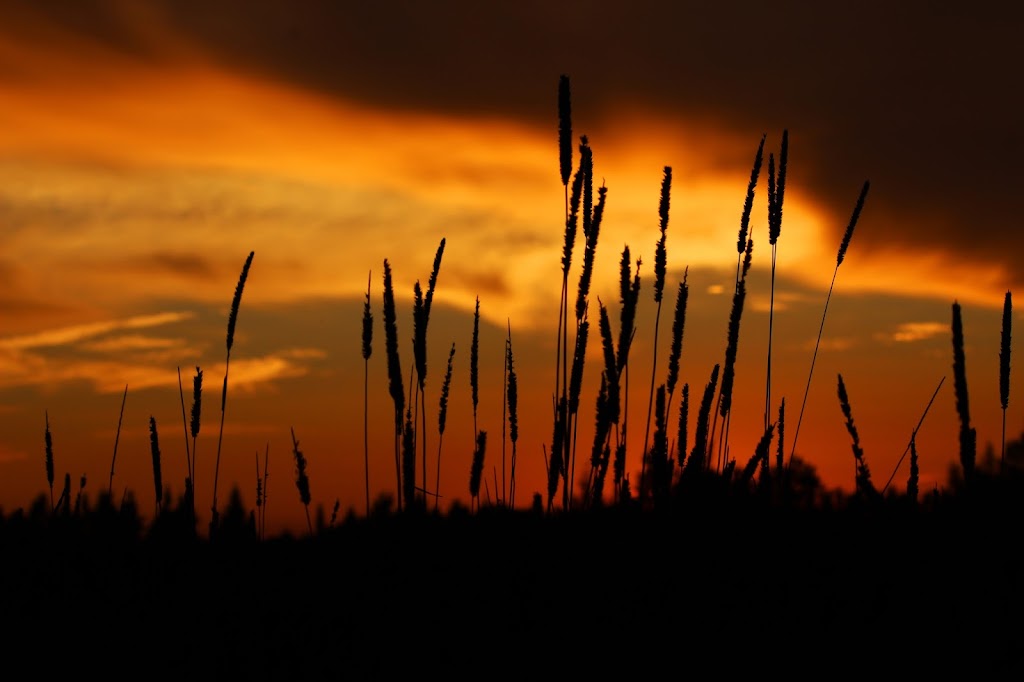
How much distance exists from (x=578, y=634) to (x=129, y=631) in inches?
36.9

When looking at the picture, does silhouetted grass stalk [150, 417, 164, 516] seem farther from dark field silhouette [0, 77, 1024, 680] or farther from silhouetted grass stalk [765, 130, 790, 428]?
silhouetted grass stalk [765, 130, 790, 428]

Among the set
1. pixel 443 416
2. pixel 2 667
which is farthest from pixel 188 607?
pixel 443 416

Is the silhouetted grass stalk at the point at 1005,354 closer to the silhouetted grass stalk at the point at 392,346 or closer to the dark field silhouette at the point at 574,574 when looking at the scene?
the dark field silhouette at the point at 574,574

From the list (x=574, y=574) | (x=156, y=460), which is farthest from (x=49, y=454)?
(x=574, y=574)

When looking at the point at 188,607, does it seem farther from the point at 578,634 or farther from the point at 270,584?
the point at 578,634

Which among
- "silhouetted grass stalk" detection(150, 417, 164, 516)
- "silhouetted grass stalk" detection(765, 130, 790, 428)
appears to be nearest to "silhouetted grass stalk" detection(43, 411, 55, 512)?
"silhouetted grass stalk" detection(150, 417, 164, 516)

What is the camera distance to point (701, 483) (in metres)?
2.78

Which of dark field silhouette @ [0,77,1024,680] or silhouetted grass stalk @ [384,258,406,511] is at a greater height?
silhouetted grass stalk @ [384,258,406,511]

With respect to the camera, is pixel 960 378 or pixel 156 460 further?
pixel 156 460

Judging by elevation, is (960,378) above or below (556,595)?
above

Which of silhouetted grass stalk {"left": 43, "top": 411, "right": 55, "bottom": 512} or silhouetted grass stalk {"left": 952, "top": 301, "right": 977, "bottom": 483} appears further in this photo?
silhouetted grass stalk {"left": 43, "top": 411, "right": 55, "bottom": 512}

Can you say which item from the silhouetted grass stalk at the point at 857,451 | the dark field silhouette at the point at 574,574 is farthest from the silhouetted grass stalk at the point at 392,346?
the silhouetted grass stalk at the point at 857,451

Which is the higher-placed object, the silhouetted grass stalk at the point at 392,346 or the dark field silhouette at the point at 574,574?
the silhouetted grass stalk at the point at 392,346

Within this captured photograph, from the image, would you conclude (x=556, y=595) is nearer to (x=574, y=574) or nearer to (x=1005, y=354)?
(x=574, y=574)
